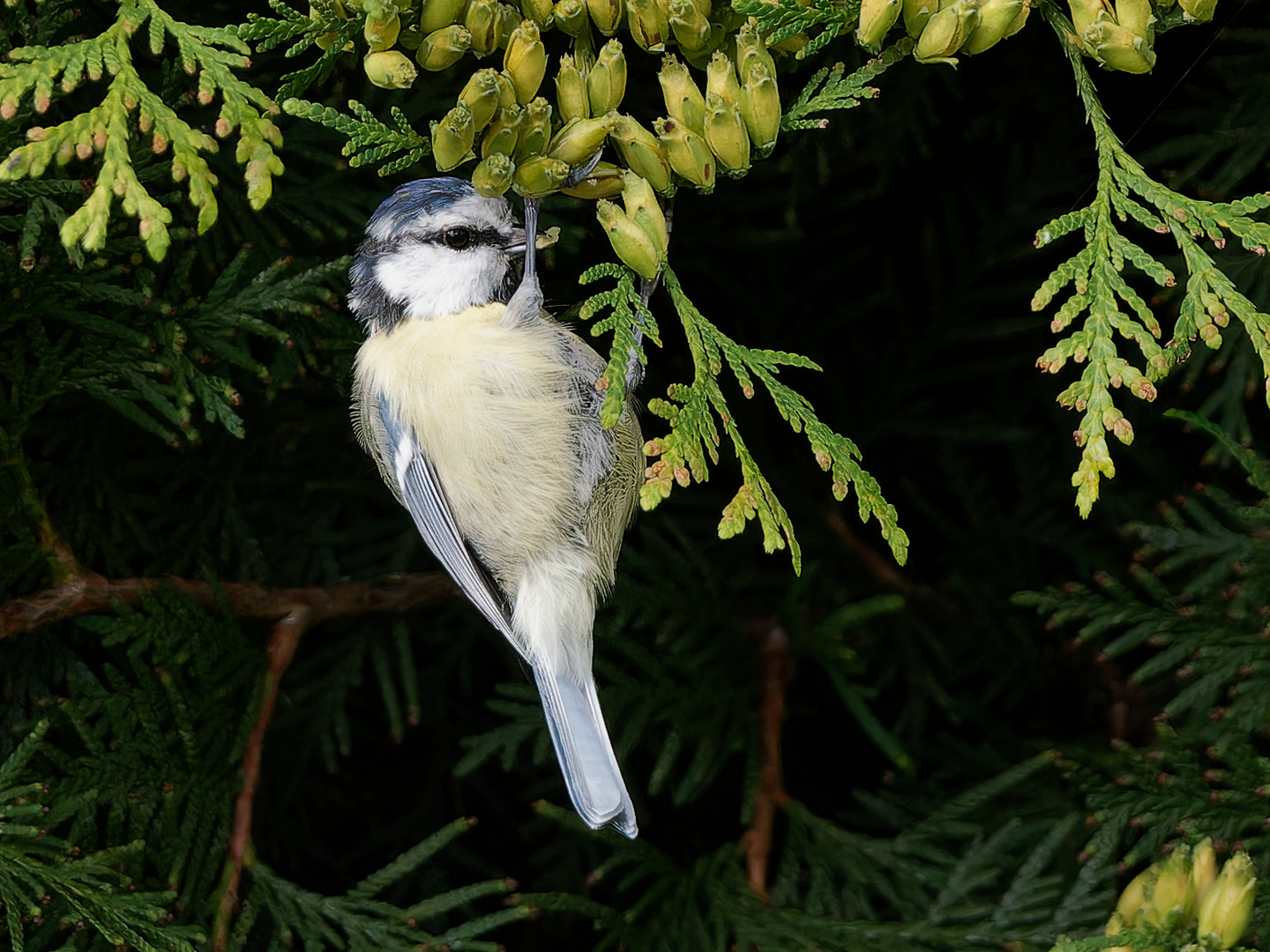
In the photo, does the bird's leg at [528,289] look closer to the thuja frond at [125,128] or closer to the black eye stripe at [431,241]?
the black eye stripe at [431,241]

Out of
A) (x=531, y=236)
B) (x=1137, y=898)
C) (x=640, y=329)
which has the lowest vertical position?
(x=1137, y=898)

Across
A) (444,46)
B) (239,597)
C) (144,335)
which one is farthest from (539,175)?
(239,597)

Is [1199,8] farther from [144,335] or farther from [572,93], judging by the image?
[144,335]

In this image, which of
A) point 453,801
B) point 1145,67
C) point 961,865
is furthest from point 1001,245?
point 453,801

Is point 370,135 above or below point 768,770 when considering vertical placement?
above

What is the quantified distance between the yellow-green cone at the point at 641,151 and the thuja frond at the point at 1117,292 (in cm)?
37

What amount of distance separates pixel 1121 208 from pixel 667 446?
0.56 meters

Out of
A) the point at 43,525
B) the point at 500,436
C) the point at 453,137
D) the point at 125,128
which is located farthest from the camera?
the point at 43,525

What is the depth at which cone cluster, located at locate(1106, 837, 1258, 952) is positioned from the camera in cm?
112

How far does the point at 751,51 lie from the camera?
1.06m

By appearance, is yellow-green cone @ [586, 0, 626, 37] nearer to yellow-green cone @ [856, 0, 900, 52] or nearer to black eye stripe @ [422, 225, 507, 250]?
yellow-green cone @ [856, 0, 900, 52]

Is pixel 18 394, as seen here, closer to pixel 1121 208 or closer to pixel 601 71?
pixel 601 71

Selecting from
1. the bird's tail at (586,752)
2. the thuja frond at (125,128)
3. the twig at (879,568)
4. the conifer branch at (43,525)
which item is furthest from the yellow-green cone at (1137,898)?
the conifer branch at (43,525)

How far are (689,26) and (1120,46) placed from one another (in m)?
0.39
